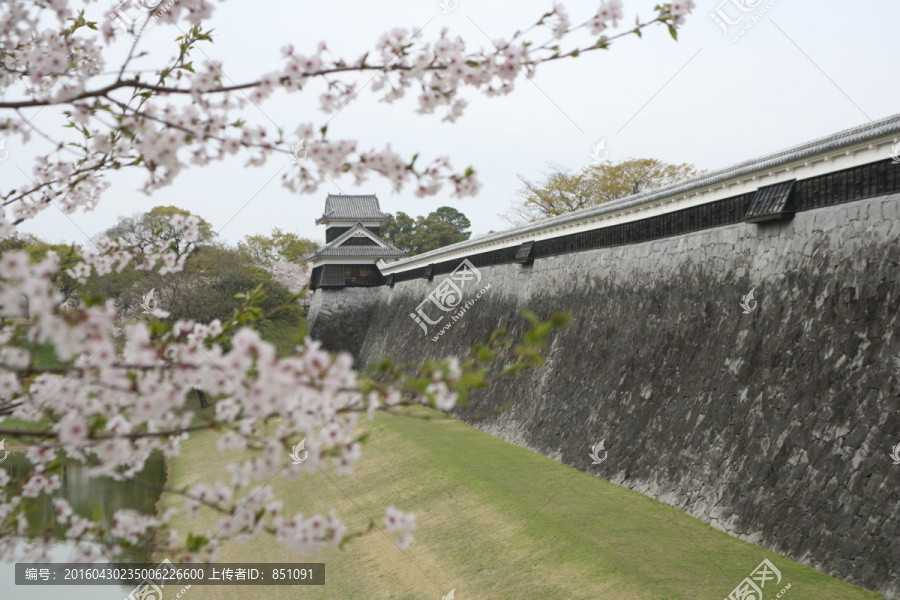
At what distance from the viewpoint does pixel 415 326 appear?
23797 millimetres

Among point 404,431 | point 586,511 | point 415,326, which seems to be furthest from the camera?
point 415,326

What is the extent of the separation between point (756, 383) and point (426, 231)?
3962cm

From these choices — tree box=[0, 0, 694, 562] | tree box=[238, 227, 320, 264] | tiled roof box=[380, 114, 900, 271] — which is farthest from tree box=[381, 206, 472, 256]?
tree box=[0, 0, 694, 562]

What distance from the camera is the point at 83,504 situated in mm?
15727

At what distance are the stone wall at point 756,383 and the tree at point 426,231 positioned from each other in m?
33.2

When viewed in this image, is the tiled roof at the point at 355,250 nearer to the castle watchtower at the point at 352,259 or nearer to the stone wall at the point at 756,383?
the castle watchtower at the point at 352,259

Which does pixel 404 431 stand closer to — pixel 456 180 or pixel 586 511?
pixel 586 511

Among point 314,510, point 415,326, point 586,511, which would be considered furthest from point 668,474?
point 415,326

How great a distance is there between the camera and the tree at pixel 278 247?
46031mm

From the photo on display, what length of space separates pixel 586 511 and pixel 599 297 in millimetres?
4916

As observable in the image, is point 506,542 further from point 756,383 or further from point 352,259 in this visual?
point 352,259

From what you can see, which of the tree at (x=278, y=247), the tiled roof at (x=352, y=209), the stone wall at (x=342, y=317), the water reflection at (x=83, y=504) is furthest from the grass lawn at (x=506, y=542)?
the tree at (x=278, y=247)
